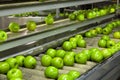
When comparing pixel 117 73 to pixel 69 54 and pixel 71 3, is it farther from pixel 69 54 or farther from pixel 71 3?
pixel 71 3

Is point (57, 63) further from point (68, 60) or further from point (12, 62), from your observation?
point (12, 62)

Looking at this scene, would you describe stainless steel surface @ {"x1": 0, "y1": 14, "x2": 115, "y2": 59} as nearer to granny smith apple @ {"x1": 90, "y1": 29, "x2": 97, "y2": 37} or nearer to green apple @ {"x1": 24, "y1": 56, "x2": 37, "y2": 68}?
green apple @ {"x1": 24, "y1": 56, "x2": 37, "y2": 68}

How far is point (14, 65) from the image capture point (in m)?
2.48

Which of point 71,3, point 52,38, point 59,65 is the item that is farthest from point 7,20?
point 59,65

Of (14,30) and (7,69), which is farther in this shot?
(14,30)

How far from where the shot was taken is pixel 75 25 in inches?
139

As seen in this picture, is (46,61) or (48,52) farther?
(48,52)

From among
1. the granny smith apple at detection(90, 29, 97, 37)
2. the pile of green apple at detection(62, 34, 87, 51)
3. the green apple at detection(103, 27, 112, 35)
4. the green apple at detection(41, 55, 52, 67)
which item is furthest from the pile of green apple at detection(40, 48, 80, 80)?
the green apple at detection(103, 27, 112, 35)

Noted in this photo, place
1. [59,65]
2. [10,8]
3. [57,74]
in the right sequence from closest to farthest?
1. [10,8]
2. [57,74]
3. [59,65]

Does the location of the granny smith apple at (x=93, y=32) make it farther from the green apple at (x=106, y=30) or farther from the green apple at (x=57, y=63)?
the green apple at (x=57, y=63)

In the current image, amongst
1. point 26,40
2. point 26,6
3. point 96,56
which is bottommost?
point 96,56

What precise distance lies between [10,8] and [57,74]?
79 centimetres

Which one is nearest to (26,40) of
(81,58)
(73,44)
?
(81,58)

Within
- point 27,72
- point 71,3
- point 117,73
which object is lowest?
point 117,73
